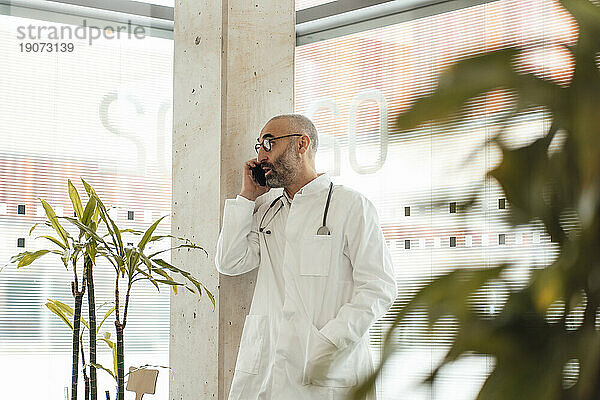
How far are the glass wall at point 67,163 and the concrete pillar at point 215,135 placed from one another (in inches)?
38.6

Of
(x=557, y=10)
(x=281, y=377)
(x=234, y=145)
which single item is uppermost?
(x=234, y=145)

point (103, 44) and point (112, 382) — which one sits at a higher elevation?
point (103, 44)

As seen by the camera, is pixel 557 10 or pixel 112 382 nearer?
pixel 557 10

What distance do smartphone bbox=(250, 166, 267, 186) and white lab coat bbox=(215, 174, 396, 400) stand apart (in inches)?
3.3

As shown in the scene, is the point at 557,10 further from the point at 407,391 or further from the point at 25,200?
the point at 25,200

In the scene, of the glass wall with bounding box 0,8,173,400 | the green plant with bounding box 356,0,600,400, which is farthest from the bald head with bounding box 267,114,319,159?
the green plant with bounding box 356,0,600,400

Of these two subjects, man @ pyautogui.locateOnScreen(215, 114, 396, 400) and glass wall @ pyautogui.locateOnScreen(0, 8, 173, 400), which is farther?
glass wall @ pyautogui.locateOnScreen(0, 8, 173, 400)

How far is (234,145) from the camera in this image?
2.88 metres

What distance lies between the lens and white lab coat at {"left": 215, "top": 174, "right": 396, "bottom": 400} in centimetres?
249

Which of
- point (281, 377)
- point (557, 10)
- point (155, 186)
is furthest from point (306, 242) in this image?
point (557, 10)

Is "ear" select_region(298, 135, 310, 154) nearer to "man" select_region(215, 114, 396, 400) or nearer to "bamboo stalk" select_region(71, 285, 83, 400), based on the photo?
"man" select_region(215, 114, 396, 400)

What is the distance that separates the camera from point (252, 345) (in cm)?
262

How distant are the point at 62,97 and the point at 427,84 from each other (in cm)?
386

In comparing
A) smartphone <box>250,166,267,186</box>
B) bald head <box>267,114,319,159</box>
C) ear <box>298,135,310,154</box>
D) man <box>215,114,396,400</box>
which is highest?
bald head <box>267,114,319,159</box>
